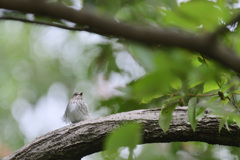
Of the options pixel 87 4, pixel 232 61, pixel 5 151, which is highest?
pixel 5 151

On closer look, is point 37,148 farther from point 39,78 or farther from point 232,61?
point 39,78

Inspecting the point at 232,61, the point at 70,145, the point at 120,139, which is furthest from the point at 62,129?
the point at 232,61

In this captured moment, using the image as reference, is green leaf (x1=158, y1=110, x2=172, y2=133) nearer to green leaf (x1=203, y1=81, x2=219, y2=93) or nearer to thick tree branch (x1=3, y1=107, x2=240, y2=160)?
green leaf (x1=203, y1=81, x2=219, y2=93)

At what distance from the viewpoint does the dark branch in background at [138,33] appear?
1.63 feet

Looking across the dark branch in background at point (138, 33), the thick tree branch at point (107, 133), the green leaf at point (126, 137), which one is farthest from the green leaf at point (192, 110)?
the dark branch in background at point (138, 33)

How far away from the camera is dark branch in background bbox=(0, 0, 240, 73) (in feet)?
1.63

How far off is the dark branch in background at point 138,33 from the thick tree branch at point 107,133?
213cm

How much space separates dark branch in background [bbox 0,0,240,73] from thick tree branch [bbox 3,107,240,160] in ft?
6.99

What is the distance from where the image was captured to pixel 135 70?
2.62m

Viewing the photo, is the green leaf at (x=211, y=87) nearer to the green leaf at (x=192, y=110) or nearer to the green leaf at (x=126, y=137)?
the green leaf at (x=192, y=110)

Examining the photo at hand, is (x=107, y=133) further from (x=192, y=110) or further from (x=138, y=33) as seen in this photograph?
(x=138, y=33)

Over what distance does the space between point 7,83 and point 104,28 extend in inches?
281

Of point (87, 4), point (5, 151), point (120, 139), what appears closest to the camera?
point (120, 139)

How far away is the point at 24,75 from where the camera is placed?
7.32m
